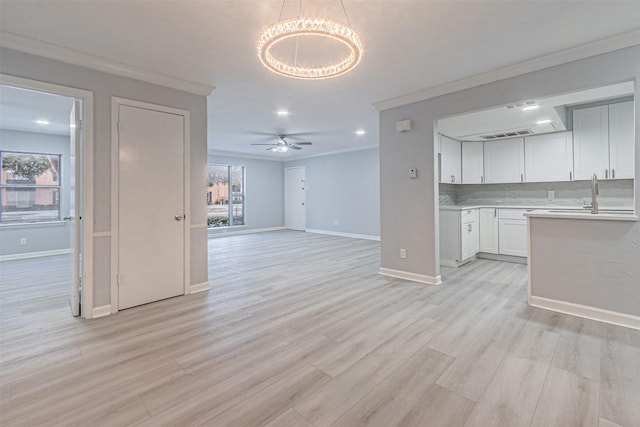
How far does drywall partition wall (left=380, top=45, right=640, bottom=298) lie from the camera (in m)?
2.59

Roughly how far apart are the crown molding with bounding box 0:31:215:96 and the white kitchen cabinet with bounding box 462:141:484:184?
4.44 meters

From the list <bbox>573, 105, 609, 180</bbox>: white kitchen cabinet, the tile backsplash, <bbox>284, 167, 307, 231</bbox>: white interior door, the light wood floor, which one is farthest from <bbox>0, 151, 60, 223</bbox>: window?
<bbox>573, 105, 609, 180</bbox>: white kitchen cabinet

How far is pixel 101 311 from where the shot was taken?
2.87 meters

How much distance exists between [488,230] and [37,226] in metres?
8.30

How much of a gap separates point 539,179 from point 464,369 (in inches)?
165

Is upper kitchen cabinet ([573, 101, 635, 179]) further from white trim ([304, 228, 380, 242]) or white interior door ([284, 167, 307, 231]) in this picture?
white interior door ([284, 167, 307, 231])

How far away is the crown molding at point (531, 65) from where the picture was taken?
98.6 inches

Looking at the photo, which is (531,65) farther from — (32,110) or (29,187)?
(29,187)

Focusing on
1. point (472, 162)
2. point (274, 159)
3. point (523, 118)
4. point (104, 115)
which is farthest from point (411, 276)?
point (274, 159)

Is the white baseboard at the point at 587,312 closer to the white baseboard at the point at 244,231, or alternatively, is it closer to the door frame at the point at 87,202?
the door frame at the point at 87,202

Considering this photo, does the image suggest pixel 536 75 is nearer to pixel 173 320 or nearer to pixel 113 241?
pixel 173 320

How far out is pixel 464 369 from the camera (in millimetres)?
1954

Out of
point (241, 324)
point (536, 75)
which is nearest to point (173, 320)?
point (241, 324)

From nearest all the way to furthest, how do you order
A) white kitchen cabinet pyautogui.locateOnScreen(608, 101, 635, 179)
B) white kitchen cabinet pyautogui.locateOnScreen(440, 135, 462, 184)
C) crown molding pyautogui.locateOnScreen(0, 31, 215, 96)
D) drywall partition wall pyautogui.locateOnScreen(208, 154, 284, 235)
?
crown molding pyautogui.locateOnScreen(0, 31, 215, 96) < white kitchen cabinet pyautogui.locateOnScreen(608, 101, 635, 179) < white kitchen cabinet pyautogui.locateOnScreen(440, 135, 462, 184) < drywall partition wall pyautogui.locateOnScreen(208, 154, 284, 235)
